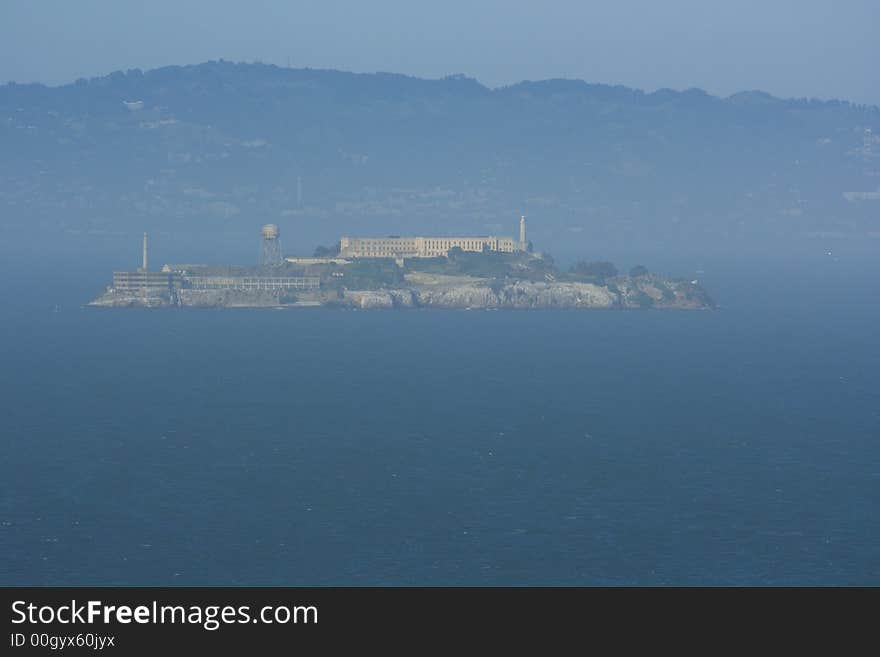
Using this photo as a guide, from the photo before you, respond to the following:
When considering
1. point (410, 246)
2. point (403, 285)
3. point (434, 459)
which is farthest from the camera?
point (410, 246)

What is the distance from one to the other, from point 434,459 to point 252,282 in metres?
94.5

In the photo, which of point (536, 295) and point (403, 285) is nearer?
point (536, 295)

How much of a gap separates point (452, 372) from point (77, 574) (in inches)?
2158

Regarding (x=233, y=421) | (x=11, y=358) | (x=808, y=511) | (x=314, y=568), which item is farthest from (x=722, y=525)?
(x=11, y=358)

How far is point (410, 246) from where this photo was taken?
178 m

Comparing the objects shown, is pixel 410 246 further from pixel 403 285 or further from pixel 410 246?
pixel 403 285

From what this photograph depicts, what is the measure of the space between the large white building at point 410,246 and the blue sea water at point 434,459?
50058mm

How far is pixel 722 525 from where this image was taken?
55656 millimetres

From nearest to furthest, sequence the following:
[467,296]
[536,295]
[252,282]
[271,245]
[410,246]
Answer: [467,296] → [252,282] → [536,295] → [271,245] → [410,246]

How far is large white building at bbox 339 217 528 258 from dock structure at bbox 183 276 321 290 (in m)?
14.8

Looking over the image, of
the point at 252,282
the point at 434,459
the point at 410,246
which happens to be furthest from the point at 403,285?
the point at 434,459

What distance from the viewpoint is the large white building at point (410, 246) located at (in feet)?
576

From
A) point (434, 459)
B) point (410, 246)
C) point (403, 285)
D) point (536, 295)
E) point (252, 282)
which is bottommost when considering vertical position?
point (434, 459)
